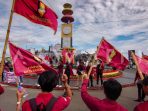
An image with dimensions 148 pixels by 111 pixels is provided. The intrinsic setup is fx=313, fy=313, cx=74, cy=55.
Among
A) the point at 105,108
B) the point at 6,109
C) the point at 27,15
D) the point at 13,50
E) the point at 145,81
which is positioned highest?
the point at 27,15

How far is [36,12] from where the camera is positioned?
8.87 metres

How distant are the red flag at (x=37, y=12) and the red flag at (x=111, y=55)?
1425mm

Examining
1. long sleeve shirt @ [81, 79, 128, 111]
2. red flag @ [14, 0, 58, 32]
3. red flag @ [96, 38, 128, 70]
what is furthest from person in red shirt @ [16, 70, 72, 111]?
red flag @ [14, 0, 58, 32]

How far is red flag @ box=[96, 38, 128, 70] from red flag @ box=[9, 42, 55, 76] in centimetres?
188

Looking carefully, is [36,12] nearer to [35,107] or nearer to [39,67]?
[39,67]

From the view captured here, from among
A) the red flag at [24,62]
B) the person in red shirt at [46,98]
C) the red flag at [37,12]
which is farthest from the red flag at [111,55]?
the person in red shirt at [46,98]

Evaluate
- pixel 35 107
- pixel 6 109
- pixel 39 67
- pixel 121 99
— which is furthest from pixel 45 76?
pixel 121 99

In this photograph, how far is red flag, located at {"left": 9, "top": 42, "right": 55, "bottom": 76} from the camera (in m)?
6.93

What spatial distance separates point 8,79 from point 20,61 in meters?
14.1

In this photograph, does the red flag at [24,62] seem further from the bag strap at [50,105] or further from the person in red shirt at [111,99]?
the bag strap at [50,105]

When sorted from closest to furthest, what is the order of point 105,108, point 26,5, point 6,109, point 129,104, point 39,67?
point 105,108 → point 39,67 → point 26,5 → point 6,109 → point 129,104

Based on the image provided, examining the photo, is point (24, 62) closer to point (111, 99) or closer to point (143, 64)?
point (143, 64)

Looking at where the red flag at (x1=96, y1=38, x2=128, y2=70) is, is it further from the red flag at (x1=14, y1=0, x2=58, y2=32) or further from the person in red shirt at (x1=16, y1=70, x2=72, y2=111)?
the person in red shirt at (x1=16, y1=70, x2=72, y2=111)

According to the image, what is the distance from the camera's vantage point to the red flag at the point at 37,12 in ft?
28.5
